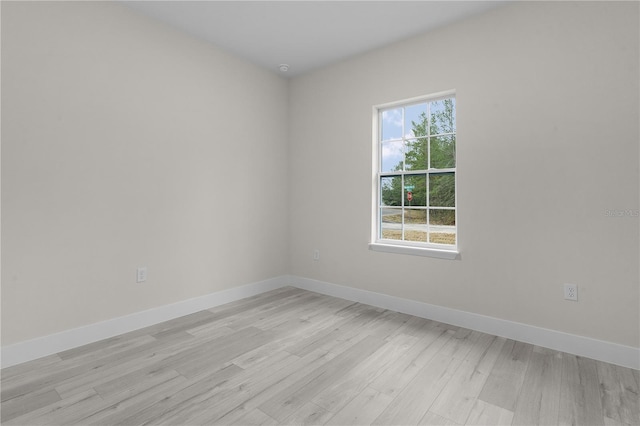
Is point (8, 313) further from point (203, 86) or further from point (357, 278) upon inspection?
point (357, 278)

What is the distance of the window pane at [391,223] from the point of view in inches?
140

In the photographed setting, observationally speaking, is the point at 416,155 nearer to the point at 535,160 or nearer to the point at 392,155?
the point at 392,155

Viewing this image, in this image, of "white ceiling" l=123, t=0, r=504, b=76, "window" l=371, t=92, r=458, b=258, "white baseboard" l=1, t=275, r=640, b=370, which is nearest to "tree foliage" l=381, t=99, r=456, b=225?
"window" l=371, t=92, r=458, b=258

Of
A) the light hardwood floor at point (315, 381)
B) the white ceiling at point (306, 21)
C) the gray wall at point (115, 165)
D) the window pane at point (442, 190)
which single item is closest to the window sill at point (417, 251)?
the window pane at point (442, 190)

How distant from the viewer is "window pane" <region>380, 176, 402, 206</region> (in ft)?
11.6

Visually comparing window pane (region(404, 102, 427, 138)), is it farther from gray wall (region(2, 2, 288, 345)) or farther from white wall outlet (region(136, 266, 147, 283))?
white wall outlet (region(136, 266, 147, 283))

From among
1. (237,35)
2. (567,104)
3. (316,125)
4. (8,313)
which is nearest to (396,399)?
(567,104)

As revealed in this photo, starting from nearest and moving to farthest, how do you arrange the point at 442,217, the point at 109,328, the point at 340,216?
1. the point at 109,328
2. the point at 442,217
3. the point at 340,216

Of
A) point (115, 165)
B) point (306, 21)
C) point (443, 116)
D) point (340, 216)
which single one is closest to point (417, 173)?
point (443, 116)

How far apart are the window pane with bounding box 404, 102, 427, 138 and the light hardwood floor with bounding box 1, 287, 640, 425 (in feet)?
6.34

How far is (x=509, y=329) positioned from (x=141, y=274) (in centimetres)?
324

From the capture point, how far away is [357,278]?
375 cm

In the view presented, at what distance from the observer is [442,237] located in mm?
3207

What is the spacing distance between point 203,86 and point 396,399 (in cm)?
330
